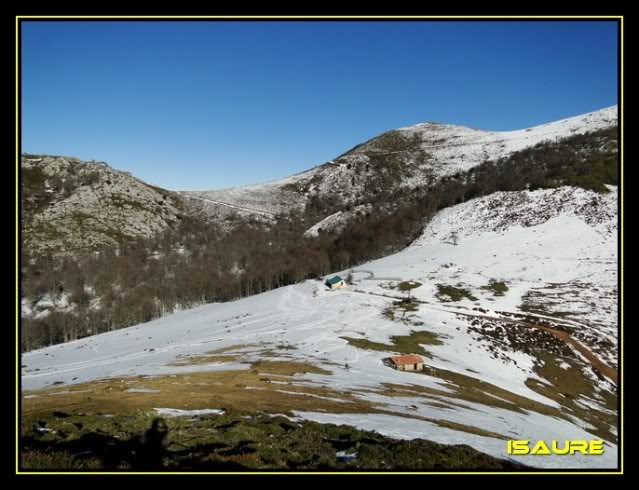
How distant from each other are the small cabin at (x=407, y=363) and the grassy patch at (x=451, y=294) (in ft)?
125

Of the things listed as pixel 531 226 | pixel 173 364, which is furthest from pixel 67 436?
pixel 531 226

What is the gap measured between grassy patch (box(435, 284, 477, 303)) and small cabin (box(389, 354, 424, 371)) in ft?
125

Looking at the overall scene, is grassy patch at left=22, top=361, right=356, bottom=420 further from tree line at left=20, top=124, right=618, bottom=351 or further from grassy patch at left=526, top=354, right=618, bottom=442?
tree line at left=20, top=124, right=618, bottom=351

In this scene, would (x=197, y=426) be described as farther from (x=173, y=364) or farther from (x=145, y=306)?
(x=145, y=306)

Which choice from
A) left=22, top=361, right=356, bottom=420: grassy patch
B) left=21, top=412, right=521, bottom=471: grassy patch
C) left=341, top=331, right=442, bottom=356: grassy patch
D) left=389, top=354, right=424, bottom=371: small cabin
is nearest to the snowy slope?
left=389, top=354, right=424, bottom=371: small cabin

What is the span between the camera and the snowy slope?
98.6 feet

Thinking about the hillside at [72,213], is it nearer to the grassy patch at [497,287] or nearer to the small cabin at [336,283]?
the small cabin at [336,283]

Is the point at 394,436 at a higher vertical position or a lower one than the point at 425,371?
higher

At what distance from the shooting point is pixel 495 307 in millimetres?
77312

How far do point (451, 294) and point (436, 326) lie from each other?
834 inches

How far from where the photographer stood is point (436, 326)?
216 feet

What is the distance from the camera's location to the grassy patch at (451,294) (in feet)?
269

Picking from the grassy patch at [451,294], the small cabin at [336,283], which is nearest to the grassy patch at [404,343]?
the grassy patch at [451,294]

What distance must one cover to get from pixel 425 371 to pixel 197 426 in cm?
3276
